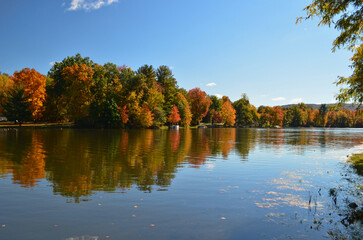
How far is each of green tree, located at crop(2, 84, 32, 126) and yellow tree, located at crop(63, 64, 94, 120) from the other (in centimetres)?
1161

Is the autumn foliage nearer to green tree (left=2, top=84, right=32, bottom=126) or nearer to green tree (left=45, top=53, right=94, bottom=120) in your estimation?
green tree (left=45, top=53, right=94, bottom=120)

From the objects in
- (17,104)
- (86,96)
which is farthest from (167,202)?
(86,96)

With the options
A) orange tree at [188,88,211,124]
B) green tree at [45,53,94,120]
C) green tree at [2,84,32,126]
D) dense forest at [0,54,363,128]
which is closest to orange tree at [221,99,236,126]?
orange tree at [188,88,211,124]

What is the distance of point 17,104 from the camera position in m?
69.2

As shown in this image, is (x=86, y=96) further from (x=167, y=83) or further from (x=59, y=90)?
(x=167, y=83)

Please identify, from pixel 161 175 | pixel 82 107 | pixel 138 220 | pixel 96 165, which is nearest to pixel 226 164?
pixel 161 175

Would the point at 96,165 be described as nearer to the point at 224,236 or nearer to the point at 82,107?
the point at 224,236

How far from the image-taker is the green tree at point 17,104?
225 feet

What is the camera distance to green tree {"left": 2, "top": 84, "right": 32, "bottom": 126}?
225ft

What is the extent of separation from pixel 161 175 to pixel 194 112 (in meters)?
113

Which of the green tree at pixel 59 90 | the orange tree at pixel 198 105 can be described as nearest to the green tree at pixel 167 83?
the orange tree at pixel 198 105

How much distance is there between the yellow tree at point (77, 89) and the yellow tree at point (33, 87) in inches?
301

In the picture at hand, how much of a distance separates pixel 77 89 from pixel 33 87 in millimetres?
12800

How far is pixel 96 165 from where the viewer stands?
17062mm
